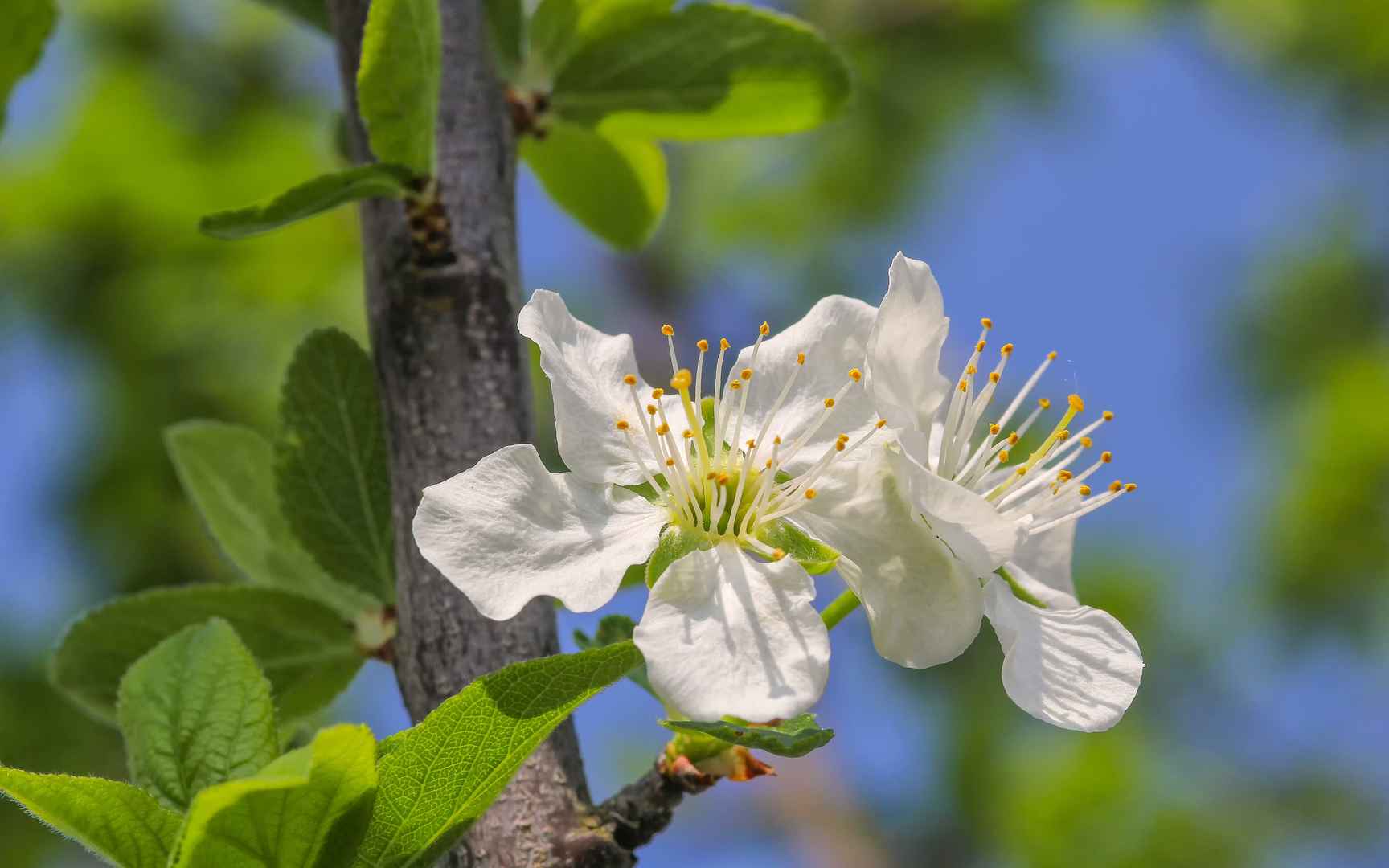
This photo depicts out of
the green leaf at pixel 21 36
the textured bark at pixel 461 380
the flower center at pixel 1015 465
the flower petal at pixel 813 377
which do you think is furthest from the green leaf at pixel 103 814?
the green leaf at pixel 21 36

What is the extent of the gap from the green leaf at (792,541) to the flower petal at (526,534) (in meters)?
0.11

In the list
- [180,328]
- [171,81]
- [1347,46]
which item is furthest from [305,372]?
[1347,46]

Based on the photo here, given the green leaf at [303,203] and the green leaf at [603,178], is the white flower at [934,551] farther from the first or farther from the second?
the green leaf at [603,178]

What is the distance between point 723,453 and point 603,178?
62 cm

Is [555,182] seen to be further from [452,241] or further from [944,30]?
[944,30]

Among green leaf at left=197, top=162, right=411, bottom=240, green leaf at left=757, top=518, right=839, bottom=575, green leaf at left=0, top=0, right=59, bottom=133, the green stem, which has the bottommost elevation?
the green stem

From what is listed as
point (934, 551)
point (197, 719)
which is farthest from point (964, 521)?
point (197, 719)

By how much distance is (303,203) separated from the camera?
1.22 metres

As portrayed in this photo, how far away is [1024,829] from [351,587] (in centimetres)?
413

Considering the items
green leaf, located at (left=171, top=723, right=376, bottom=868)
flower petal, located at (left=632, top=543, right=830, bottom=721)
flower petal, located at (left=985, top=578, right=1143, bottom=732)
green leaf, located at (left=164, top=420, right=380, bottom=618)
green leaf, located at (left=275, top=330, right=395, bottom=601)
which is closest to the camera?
green leaf, located at (left=171, top=723, right=376, bottom=868)

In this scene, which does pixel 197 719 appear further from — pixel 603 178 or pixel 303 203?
pixel 603 178

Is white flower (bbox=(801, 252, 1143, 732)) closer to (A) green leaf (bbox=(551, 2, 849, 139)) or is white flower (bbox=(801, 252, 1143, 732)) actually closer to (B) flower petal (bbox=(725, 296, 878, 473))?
(B) flower petal (bbox=(725, 296, 878, 473))

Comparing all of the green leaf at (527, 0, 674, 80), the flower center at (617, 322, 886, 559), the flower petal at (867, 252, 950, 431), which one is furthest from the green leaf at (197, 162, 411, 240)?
the flower petal at (867, 252, 950, 431)

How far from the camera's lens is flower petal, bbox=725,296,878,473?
3.97 ft
